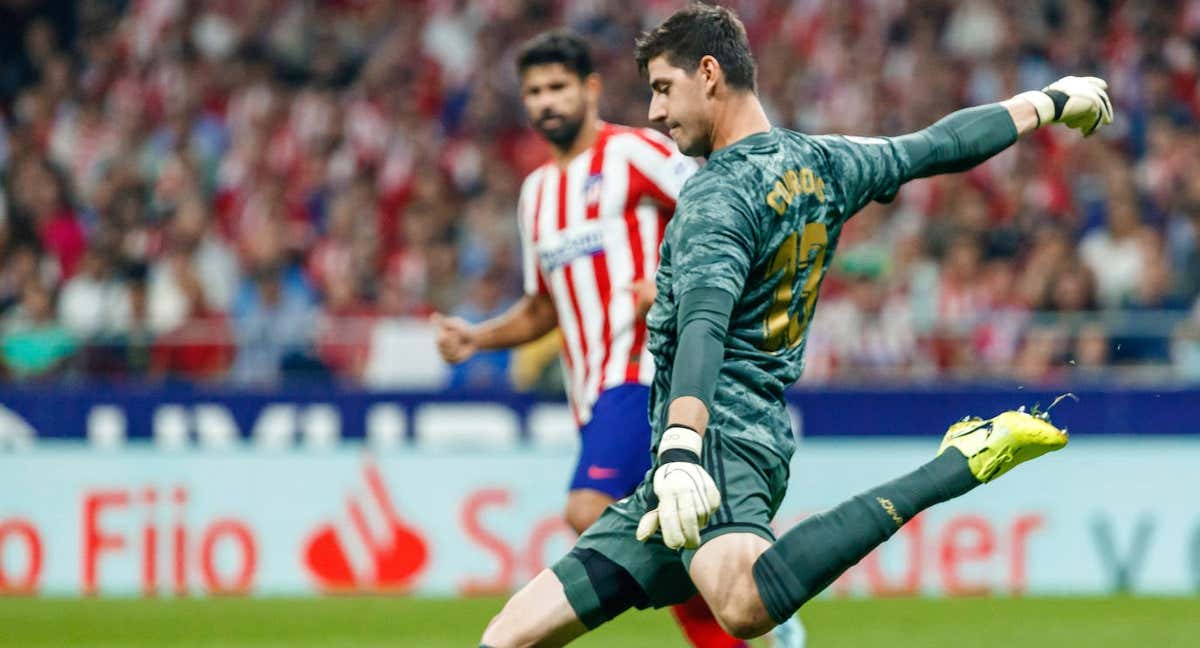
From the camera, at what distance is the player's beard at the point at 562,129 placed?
7012 millimetres

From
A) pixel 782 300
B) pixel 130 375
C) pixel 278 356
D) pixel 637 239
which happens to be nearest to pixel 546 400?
pixel 278 356

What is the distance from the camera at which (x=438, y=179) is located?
15.8 metres

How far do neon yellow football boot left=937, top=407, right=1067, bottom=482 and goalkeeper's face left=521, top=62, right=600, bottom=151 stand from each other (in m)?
2.64

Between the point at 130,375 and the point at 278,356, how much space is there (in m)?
1.09

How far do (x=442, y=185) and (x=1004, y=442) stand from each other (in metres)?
11.4

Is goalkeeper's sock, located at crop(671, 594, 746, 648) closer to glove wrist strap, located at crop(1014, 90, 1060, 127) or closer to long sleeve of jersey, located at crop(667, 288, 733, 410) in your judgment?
long sleeve of jersey, located at crop(667, 288, 733, 410)

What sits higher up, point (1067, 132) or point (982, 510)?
point (1067, 132)

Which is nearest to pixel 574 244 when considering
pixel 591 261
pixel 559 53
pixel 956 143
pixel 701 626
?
pixel 591 261

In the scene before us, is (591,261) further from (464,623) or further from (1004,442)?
(464,623)

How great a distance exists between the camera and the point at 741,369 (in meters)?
4.78

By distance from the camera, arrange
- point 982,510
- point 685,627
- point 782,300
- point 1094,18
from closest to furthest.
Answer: point 782,300, point 685,627, point 982,510, point 1094,18

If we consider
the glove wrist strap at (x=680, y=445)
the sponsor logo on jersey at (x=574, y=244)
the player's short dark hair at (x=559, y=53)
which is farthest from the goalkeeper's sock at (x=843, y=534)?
the player's short dark hair at (x=559, y=53)

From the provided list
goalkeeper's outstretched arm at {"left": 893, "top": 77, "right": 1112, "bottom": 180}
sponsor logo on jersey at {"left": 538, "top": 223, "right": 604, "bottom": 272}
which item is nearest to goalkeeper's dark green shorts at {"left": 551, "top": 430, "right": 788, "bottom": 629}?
goalkeeper's outstretched arm at {"left": 893, "top": 77, "right": 1112, "bottom": 180}

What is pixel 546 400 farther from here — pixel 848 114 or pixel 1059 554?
pixel 848 114
